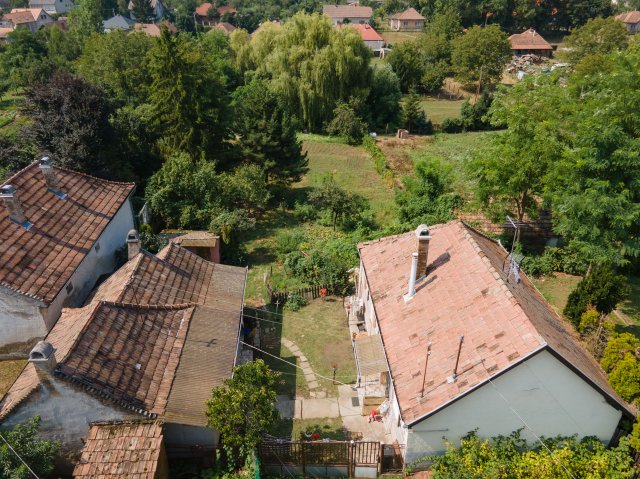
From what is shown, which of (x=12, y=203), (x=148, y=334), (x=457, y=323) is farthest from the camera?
(x=12, y=203)

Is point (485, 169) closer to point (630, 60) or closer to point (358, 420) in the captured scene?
point (630, 60)

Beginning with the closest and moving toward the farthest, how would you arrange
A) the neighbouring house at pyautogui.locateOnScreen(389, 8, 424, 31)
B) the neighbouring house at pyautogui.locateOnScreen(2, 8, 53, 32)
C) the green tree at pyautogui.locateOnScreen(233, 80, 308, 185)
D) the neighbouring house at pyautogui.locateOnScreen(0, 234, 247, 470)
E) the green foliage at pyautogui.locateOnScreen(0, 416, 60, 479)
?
the green foliage at pyautogui.locateOnScreen(0, 416, 60, 479) → the neighbouring house at pyautogui.locateOnScreen(0, 234, 247, 470) → the green tree at pyautogui.locateOnScreen(233, 80, 308, 185) → the neighbouring house at pyautogui.locateOnScreen(389, 8, 424, 31) → the neighbouring house at pyautogui.locateOnScreen(2, 8, 53, 32)

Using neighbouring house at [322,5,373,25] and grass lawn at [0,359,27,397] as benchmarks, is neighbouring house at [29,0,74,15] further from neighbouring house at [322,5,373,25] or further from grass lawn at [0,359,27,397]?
grass lawn at [0,359,27,397]

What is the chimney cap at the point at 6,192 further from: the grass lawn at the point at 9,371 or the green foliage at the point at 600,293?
the green foliage at the point at 600,293

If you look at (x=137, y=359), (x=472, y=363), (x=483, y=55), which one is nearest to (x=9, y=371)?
A: (x=137, y=359)

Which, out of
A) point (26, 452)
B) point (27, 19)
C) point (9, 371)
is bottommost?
point (9, 371)

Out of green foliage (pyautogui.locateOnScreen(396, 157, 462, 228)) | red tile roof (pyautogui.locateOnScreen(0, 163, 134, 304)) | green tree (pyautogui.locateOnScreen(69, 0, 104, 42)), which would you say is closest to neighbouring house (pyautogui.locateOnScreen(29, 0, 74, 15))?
green tree (pyautogui.locateOnScreen(69, 0, 104, 42))

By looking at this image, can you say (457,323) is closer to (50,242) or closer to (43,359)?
(43,359)
